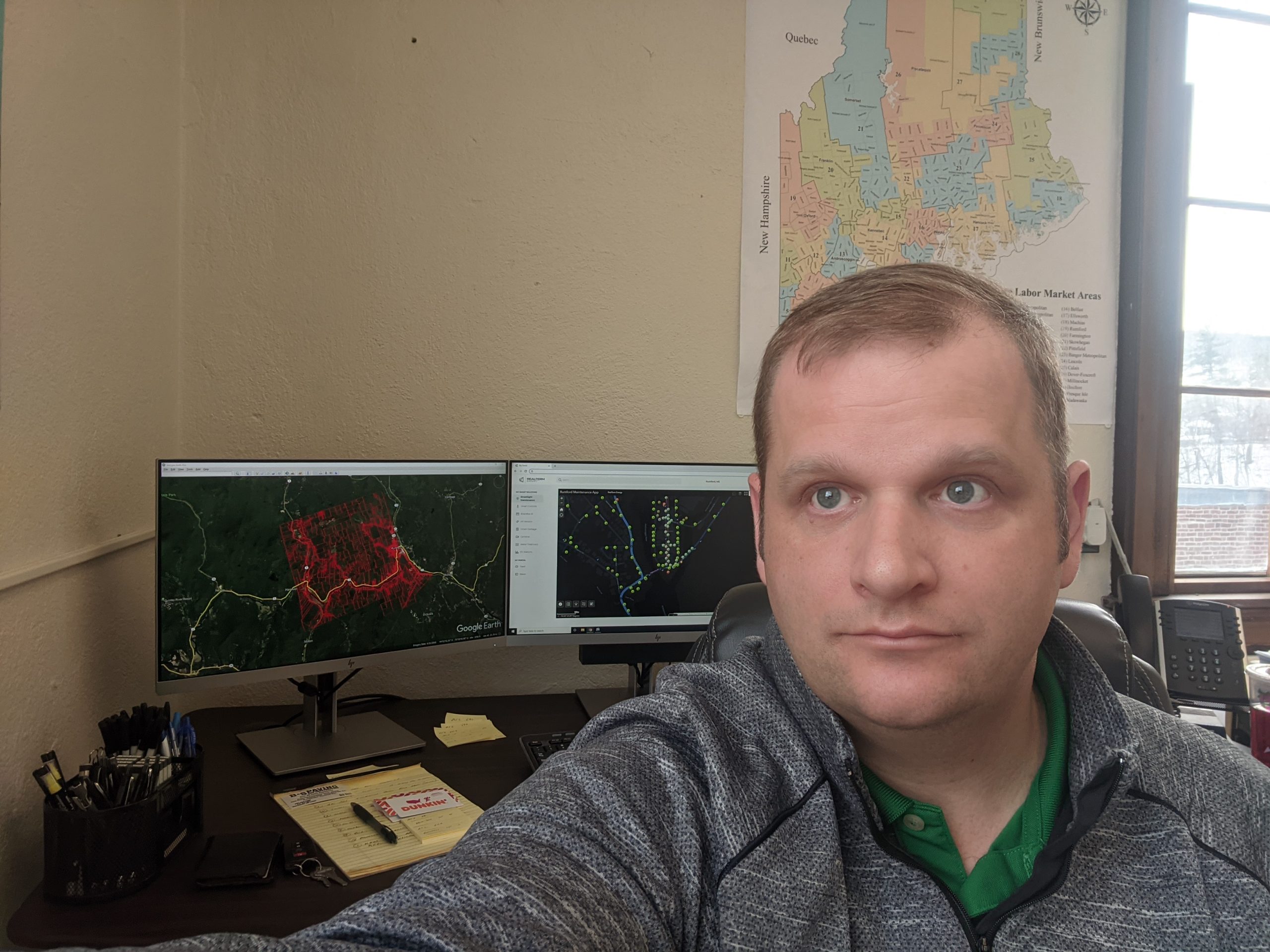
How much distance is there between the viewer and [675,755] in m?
0.76

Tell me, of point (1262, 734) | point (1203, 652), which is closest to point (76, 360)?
point (1262, 734)

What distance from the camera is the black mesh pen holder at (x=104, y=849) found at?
103 cm

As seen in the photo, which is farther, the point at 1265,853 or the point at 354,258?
the point at 354,258

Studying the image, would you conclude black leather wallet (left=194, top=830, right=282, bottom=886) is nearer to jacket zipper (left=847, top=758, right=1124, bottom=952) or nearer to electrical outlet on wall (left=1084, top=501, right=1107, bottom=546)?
jacket zipper (left=847, top=758, right=1124, bottom=952)

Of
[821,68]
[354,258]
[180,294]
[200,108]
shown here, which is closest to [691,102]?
[821,68]

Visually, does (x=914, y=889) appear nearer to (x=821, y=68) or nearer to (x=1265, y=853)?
(x=1265, y=853)

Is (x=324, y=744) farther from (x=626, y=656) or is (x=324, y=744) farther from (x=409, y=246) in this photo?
(x=409, y=246)

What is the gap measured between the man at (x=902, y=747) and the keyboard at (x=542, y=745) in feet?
2.39

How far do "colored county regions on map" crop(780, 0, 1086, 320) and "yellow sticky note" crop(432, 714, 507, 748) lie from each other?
3.87 ft

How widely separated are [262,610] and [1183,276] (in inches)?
92.9

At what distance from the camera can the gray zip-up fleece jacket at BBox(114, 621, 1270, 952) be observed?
612mm

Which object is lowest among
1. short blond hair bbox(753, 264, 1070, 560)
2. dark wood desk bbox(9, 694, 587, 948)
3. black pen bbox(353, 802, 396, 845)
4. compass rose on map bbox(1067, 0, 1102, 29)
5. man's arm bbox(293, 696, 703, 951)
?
dark wood desk bbox(9, 694, 587, 948)
